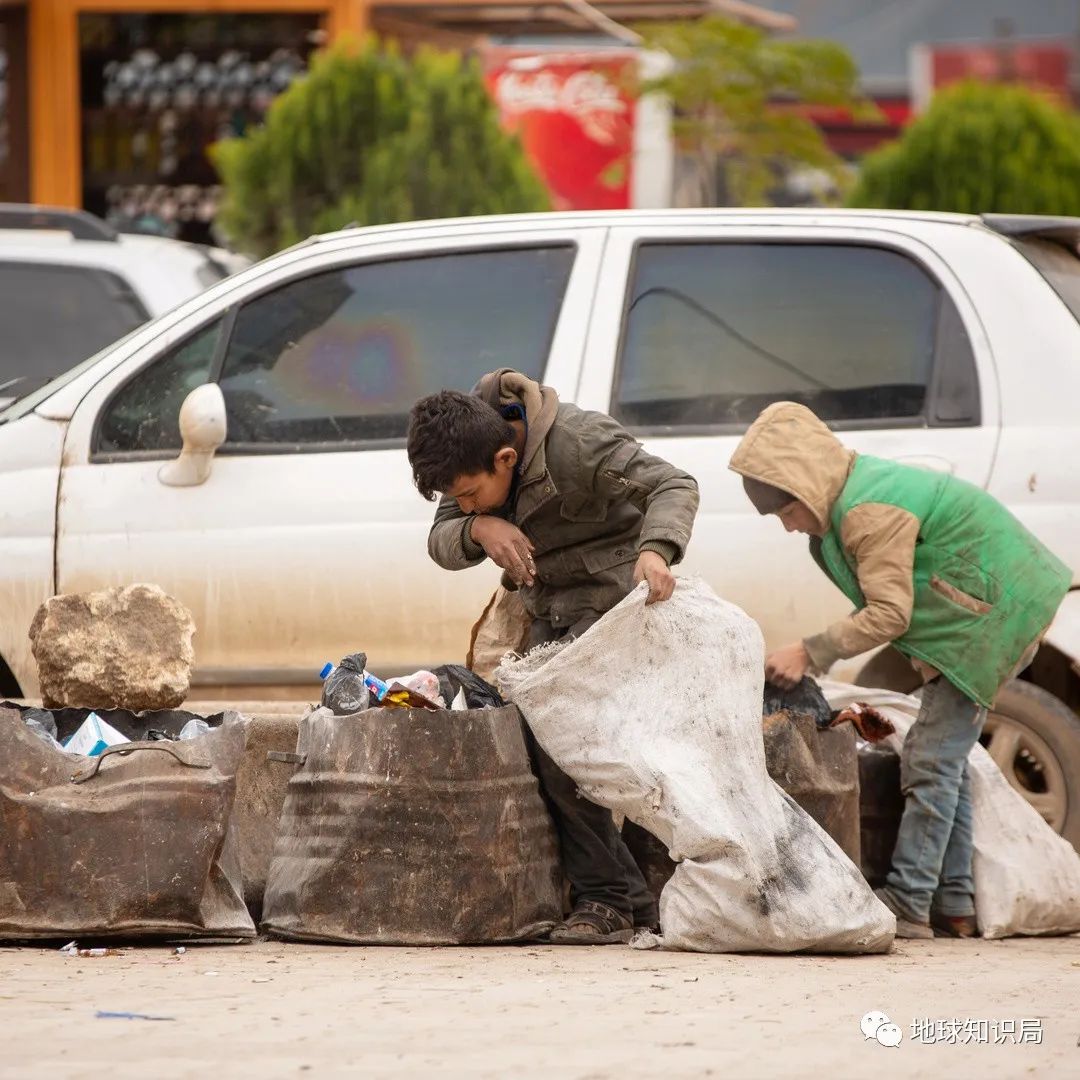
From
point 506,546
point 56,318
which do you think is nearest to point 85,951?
point 506,546

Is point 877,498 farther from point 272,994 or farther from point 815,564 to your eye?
point 272,994

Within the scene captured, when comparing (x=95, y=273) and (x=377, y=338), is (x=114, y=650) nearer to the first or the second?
(x=377, y=338)

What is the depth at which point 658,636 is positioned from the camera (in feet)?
14.9

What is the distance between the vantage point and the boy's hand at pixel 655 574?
4426 mm

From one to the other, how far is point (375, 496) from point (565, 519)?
962 millimetres

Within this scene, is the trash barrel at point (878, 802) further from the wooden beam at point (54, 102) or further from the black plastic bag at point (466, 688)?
the wooden beam at point (54, 102)

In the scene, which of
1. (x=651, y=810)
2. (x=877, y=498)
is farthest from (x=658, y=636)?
(x=877, y=498)

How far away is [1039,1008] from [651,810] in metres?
0.99

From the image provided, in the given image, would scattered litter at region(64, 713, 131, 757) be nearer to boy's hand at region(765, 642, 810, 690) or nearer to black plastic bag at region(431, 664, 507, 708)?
black plastic bag at region(431, 664, 507, 708)

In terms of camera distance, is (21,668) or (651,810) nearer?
(651,810)

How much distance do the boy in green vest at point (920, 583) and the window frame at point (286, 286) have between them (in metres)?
1.06

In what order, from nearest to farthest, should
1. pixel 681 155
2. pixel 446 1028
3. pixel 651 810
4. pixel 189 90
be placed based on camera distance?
pixel 446 1028
pixel 651 810
pixel 189 90
pixel 681 155

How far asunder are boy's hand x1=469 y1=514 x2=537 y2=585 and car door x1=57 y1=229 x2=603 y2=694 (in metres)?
0.94

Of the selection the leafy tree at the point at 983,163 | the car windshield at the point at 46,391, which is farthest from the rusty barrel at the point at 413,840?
the leafy tree at the point at 983,163
